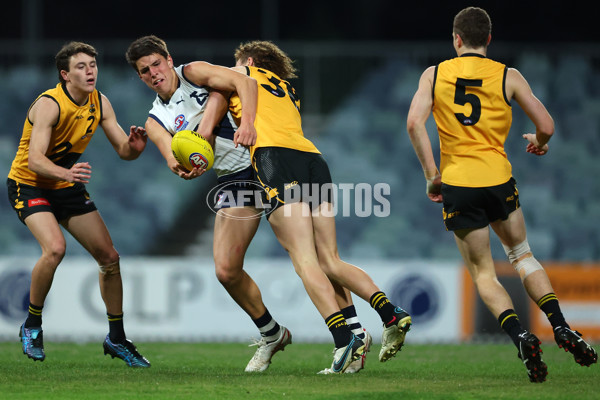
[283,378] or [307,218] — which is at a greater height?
[307,218]

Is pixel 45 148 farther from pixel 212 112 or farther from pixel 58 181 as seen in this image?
pixel 212 112

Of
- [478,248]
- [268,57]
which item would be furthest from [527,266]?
[268,57]

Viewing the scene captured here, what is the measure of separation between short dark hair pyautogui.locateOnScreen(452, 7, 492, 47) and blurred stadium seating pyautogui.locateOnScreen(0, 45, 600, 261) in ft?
25.4

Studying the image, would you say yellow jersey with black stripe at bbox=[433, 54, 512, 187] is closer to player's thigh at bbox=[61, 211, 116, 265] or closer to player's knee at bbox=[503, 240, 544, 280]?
player's knee at bbox=[503, 240, 544, 280]

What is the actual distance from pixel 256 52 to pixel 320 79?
8.91 metres

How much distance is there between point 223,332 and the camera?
11.1 meters

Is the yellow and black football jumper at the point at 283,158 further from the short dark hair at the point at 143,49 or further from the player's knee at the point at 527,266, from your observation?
the player's knee at the point at 527,266

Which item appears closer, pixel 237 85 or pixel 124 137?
pixel 237 85

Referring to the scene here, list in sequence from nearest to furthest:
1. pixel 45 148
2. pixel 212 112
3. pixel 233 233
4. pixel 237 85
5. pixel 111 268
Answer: pixel 237 85
pixel 212 112
pixel 233 233
pixel 45 148
pixel 111 268

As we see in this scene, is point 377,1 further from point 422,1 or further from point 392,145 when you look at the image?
point 392,145

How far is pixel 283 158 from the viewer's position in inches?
230

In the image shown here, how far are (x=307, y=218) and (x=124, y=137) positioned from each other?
1980 millimetres

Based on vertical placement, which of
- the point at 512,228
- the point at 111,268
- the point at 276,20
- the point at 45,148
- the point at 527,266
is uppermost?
the point at 276,20

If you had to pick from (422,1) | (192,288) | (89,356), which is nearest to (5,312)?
(192,288)
